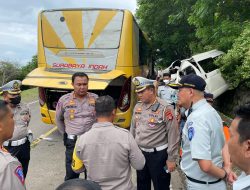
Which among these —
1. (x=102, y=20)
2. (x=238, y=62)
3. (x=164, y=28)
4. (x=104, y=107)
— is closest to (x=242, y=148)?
(x=104, y=107)

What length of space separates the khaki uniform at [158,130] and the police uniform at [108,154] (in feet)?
3.26

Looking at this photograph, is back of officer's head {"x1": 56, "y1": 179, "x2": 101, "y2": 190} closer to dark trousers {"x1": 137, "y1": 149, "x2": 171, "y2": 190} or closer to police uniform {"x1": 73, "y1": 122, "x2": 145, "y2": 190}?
police uniform {"x1": 73, "y1": 122, "x2": 145, "y2": 190}

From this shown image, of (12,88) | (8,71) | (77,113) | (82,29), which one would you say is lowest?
(8,71)

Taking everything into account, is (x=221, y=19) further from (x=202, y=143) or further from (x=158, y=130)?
(x=202, y=143)

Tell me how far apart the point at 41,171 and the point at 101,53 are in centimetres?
315

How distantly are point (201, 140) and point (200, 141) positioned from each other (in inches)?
0.4

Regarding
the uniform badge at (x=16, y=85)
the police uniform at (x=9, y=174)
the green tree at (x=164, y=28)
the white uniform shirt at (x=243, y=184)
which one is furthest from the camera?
the green tree at (x=164, y=28)

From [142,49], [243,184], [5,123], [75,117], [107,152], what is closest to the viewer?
[243,184]

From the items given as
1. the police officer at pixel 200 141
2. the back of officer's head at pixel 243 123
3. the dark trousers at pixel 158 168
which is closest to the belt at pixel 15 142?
the dark trousers at pixel 158 168

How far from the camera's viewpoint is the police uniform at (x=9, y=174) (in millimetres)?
2041

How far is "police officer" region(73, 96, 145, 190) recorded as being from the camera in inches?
113

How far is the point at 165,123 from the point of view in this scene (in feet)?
13.0

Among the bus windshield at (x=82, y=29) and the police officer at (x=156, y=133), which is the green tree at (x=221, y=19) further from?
the police officer at (x=156, y=133)

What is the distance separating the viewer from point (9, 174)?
207 centimetres
